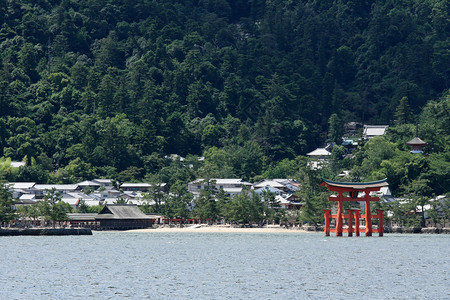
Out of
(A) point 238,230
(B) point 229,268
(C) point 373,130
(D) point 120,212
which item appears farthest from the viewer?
(C) point 373,130

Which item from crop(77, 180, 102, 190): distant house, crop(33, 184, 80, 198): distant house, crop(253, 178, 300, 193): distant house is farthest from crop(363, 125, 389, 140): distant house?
crop(33, 184, 80, 198): distant house

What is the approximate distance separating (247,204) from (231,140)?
51.9m

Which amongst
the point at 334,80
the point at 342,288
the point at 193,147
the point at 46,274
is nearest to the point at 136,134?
the point at 193,147

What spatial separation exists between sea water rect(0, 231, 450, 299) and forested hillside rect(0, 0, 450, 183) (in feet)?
181

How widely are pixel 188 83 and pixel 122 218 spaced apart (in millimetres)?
69752

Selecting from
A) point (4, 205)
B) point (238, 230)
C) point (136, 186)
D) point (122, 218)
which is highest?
point (136, 186)

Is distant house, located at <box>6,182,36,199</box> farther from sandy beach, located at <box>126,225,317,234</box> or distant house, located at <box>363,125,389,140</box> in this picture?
distant house, located at <box>363,125,389,140</box>

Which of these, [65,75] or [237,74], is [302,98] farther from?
[65,75]

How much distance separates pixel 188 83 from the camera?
17150 centimetres

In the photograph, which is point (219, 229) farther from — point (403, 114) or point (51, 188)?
point (403, 114)

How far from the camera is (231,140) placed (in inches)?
6029

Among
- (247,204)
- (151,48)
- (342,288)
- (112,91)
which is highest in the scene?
(151,48)

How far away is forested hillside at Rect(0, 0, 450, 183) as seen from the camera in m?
144

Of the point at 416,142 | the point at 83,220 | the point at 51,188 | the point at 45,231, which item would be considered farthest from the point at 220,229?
the point at 416,142
